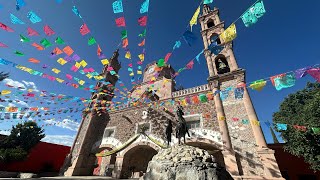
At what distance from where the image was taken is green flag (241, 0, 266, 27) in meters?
4.73

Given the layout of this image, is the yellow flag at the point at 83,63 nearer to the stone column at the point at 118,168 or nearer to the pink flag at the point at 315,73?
the stone column at the point at 118,168

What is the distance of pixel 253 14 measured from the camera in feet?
16.0

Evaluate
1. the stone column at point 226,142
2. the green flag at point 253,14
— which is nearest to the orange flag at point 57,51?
the green flag at point 253,14

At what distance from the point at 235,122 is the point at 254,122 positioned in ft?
3.82

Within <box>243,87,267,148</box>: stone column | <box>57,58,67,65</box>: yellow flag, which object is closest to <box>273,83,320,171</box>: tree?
<box>243,87,267,148</box>: stone column

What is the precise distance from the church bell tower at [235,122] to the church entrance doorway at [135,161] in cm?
668

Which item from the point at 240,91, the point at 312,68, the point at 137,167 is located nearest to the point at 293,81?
the point at 312,68

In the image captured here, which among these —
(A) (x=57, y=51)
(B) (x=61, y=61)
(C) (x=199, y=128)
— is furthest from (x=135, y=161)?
(A) (x=57, y=51)

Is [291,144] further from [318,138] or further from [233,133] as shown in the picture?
[233,133]

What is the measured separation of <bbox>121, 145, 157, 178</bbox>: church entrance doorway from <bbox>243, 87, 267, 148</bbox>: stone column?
8.17 meters

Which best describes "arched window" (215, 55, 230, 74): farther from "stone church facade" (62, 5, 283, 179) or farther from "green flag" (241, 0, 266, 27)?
"green flag" (241, 0, 266, 27)

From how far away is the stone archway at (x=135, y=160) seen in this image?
521 inches

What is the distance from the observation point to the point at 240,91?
791 cm

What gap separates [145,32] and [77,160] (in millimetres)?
13834
